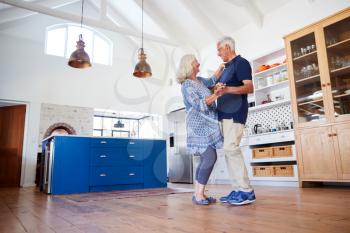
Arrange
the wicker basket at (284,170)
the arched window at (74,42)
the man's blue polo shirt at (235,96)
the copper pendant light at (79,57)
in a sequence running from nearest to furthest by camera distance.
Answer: the man's blue polo shirt at (235,96)
the copper pendant light at (79,57)
the wicker basket at (284,170)
the arched window at (74,42)

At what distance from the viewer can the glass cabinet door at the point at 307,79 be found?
366cm

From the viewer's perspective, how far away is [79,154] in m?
3.75

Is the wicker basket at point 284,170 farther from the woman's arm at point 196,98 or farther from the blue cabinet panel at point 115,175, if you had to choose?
the woman's arm at point 196,98

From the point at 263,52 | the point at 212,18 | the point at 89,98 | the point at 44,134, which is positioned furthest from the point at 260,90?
the point at 44,134

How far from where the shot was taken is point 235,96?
205 cm

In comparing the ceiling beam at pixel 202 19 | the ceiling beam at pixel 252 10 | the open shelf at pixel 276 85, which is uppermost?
the ceiling beam at pixel 202 19

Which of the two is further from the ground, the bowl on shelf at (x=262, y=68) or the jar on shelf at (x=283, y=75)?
the bowl on shelf at (x=262, y=68)

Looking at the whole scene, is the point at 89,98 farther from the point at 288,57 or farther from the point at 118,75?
the point at 288,57

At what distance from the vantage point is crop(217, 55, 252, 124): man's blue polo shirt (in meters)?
2.02

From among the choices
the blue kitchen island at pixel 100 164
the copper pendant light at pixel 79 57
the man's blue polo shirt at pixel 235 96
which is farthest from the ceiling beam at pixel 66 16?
the man's blue polo shirt at pixel 235 96

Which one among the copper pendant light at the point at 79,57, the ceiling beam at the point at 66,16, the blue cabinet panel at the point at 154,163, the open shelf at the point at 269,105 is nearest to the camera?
the copper pendant light at the point at 79,57

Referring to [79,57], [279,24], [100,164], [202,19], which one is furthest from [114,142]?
[279,24]

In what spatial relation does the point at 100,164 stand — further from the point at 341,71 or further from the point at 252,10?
the point at 252,10

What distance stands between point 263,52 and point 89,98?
15.6 ft
